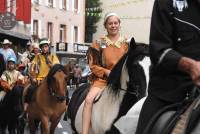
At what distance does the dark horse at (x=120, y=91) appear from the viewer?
23.5 feet

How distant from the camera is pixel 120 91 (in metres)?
7.61

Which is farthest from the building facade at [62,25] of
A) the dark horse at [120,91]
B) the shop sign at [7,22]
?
the dark horse at [120,91]

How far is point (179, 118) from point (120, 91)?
3.70m

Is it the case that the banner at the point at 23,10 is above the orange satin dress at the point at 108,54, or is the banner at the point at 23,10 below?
above

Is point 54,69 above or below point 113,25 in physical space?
below

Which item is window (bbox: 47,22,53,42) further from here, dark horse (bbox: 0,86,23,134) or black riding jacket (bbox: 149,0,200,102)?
black riding jacket (bbox: 149,0,200,102)

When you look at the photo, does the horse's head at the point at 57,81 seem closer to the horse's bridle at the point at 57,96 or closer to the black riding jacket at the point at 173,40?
the horse's bridle at the point at 57,96

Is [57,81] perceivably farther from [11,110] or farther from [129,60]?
[129,60]

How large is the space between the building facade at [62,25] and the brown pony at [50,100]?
38167 millimetres

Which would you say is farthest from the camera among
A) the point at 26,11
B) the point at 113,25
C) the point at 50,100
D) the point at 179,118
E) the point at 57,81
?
the point at 26,11

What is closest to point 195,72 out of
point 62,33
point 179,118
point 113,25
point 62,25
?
point 179,118

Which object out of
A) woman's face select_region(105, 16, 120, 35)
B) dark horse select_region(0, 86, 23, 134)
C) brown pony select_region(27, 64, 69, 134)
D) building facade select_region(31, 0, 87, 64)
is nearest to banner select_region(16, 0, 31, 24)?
building facade select_region(31, 0, 87, 64)

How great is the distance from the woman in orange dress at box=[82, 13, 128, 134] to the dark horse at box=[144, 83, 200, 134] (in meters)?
4.13

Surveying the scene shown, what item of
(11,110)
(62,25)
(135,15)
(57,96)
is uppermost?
(135,15)
